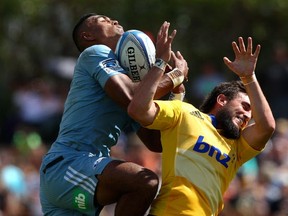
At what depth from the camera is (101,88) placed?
8172 millimetres

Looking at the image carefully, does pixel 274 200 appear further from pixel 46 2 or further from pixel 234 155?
pixel 46 2

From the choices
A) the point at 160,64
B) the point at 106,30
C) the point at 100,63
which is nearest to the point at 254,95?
the point at 160,64

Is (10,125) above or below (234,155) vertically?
below

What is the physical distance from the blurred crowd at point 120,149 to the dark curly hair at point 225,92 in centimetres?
414

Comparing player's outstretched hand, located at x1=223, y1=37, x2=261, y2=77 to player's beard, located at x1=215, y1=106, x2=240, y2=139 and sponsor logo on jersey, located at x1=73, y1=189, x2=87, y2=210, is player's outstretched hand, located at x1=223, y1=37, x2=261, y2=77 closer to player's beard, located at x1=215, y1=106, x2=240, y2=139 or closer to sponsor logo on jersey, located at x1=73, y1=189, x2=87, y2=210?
player's beard, located at x1=215, y1=106, x2=240, y2=139

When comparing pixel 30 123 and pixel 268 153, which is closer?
pixel 268 153

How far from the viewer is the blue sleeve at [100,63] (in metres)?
8.00

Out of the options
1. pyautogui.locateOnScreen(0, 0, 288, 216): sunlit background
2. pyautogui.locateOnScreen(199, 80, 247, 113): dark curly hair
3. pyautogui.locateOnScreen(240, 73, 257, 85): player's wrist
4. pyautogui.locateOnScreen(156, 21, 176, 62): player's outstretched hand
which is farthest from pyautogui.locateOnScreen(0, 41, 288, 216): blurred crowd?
pyautogui.locateOnScreen(156, 21, 176, 62): player's outstretched hand

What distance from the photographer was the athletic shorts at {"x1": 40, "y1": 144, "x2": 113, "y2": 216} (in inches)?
311

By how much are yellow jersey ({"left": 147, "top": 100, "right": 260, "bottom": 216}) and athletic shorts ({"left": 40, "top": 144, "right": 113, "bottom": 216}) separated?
1.50 feet

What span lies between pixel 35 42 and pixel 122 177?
12.2 m

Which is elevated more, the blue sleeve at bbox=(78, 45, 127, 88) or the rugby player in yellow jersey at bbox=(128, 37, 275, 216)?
the blue sleeve at bbox=(78, 45, 127, 88)

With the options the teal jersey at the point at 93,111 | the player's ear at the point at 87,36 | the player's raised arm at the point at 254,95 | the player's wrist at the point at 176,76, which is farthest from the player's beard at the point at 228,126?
the player's ear at the point at 87,36

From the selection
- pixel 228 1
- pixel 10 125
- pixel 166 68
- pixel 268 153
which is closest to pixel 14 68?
pixel 10 125
